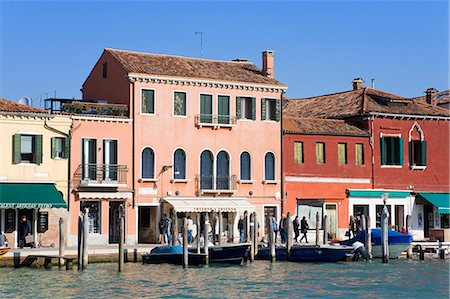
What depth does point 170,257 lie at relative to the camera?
117 ft

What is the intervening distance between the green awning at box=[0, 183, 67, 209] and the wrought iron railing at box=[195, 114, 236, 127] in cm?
720

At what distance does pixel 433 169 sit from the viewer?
49.5 meters

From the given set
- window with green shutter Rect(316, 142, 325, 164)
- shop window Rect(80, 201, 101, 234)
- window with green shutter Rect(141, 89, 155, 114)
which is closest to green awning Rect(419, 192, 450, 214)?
window with green shutter Rect(316, 142, 325, 164)

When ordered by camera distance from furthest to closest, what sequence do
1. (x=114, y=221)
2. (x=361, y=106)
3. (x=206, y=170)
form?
1. (x=361, y=106)
2. (x=206, y=170)
3. (x=114, y=221)

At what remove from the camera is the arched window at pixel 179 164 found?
140 feet

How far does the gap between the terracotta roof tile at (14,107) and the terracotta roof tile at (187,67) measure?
432 cm

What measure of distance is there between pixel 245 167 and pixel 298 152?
276 centimetres

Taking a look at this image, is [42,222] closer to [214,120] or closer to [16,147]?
[16,147]

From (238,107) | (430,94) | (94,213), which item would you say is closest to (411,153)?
(430,94)

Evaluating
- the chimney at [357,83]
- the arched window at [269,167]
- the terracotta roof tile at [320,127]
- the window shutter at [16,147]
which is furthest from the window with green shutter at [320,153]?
the window shutter at [16,147]

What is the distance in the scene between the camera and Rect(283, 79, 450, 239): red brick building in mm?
45781

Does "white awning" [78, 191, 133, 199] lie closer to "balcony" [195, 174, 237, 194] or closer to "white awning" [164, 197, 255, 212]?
"white awning" [164, 197, 255, 212]

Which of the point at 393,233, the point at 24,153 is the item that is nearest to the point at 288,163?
the point at 393,233

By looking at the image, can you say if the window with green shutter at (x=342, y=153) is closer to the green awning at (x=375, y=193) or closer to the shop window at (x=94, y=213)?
the green awning at (x=375, y=193)
